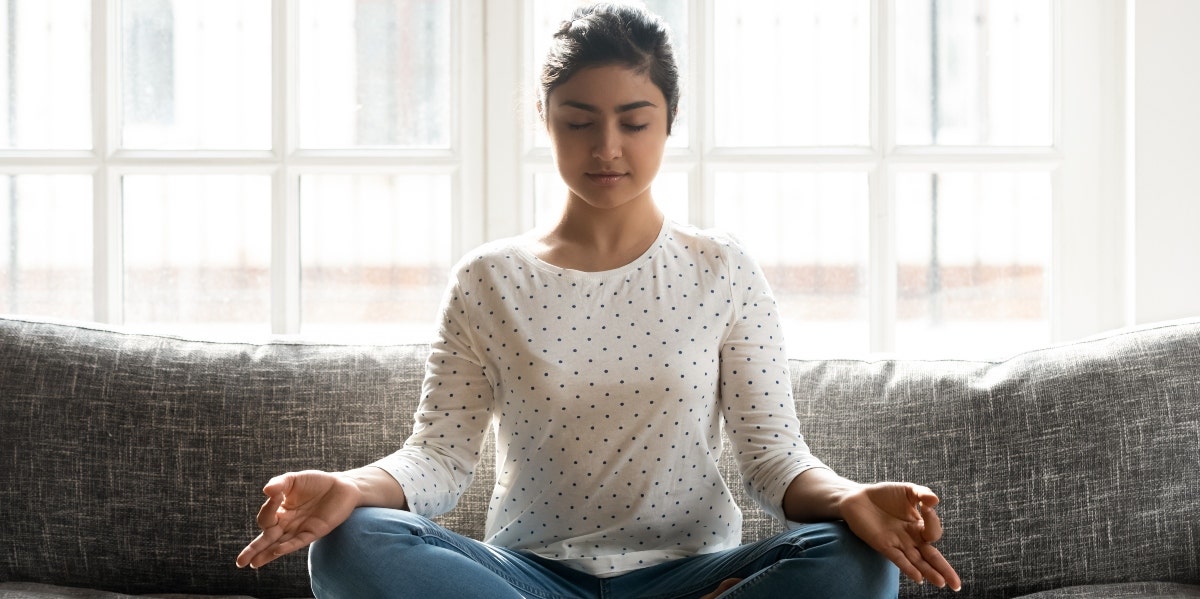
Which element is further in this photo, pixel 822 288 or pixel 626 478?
pixel 822 288

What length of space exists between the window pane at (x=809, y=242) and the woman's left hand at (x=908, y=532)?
101 centimetres

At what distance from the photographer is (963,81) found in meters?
2.21

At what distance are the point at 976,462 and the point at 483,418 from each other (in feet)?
2.32

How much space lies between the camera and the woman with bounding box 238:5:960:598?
1.48 meters

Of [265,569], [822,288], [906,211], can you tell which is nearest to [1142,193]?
[906,211]

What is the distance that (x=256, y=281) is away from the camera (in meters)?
2.27

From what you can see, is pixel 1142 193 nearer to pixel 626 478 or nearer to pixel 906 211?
pixel 906 211

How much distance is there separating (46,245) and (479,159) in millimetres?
884

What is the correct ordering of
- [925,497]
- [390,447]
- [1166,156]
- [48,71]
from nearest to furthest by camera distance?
[925,497] < [390,447] < [1166,156] < [48,71]

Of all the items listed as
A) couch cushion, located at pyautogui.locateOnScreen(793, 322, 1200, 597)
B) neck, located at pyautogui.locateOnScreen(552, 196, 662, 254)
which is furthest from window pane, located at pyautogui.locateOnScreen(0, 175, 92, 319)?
couch cushion, located at pyautogui.locateOnScreen(793, 322, 1200, 597)

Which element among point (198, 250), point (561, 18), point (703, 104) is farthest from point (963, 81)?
point (198, 250)

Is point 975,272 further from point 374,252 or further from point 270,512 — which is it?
point 270,512

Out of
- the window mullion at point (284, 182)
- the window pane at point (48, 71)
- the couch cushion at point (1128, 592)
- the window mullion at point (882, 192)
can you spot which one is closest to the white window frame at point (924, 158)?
the window mullion at point (882, 192)

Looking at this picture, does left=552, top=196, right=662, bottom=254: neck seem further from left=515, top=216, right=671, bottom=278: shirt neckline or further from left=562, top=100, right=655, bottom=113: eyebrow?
left=562, top=100, right=655, bottom=113: eyebrow
